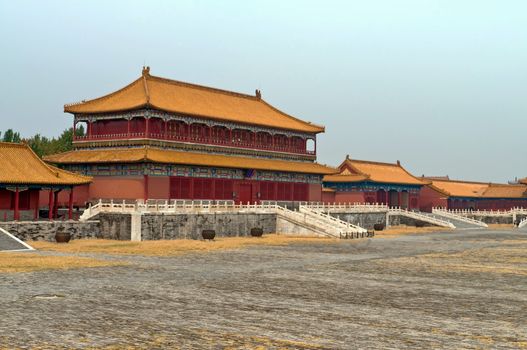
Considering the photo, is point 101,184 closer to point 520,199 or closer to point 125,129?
point 125,129

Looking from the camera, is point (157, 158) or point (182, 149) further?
point (182, 149)

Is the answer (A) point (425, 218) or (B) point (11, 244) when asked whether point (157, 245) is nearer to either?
(B) point (11, 244)

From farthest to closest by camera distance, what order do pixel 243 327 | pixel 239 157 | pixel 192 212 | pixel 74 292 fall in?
pixel 239 157
pixel 192 212
pixel 74 292
pixel 243 327

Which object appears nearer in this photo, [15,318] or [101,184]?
[15,318]

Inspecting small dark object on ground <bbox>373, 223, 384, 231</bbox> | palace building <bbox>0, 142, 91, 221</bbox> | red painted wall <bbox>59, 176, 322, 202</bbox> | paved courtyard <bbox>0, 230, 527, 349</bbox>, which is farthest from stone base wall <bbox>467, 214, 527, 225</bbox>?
paved courtyard <bbox>0, 230, 527, 349</bbox>

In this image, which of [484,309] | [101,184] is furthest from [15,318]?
[101,184]

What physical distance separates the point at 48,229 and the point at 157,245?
7.69 m

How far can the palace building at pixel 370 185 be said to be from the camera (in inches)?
3361

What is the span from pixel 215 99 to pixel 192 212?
21.8m

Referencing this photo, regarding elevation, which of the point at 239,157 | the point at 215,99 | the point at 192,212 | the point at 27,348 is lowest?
the point at 27,348

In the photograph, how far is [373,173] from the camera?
8844 cm

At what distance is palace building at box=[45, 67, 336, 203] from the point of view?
192 feet

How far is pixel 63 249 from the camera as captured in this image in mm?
39906

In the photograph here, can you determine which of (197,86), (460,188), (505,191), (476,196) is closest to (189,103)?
(197,86)
